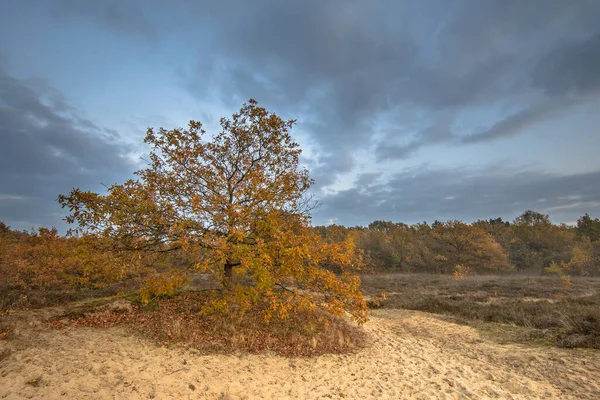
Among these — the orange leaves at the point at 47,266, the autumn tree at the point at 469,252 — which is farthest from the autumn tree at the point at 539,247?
the orange leaves at the point at 47,266

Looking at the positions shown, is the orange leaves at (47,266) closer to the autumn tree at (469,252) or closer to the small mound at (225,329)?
the small mound at (225,329)

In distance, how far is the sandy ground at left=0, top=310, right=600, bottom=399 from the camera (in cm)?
625

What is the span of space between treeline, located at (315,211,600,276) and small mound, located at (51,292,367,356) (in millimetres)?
29242

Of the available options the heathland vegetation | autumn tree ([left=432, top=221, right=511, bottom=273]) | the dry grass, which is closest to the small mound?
the heathland vegetation

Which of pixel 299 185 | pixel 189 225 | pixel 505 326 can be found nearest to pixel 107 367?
pixel 189 225

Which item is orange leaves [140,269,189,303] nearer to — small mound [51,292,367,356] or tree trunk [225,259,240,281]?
small mound [51,292,367,356]

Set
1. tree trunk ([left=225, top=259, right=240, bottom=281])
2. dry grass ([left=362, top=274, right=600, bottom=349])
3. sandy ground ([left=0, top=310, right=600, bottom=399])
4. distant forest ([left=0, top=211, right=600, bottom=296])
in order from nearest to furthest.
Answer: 1. sandy ground ([left=0, top=310, right=600, bottom=399])
2. dry grass ([left=362, top=274, right=600, bottom=349])
3. tree trunk ([left=225, top=259, right=240, bottom=281])
4. distant forest ([left=0, top=211, right=600, bottom=296])

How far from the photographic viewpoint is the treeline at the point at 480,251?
46.9 m

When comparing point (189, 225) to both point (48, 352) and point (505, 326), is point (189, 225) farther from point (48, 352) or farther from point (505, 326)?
point (505, 326)

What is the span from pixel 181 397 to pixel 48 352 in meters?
3.80

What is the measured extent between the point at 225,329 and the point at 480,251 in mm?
48126

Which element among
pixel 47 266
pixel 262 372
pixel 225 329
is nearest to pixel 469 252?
pixel 225 329

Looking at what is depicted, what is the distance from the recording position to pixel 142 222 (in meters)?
9.54

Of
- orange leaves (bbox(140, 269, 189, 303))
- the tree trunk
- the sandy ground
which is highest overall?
the tree trunk
